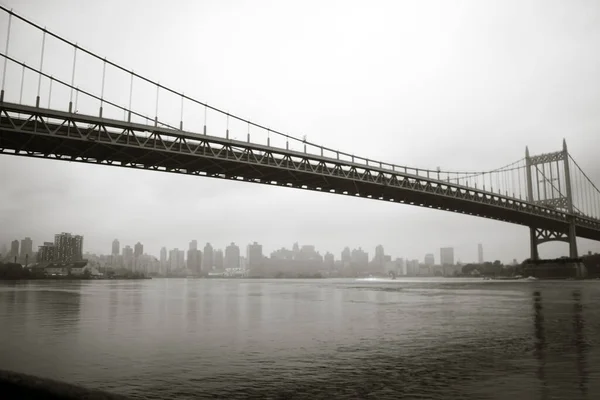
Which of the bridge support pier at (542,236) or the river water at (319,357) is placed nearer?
the river water at (319,357)

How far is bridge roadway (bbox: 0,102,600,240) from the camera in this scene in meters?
35.0

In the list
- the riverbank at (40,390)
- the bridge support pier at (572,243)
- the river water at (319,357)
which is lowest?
the river water at (319,357)

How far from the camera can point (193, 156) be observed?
40.6m

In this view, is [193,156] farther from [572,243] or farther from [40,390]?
[572,243]

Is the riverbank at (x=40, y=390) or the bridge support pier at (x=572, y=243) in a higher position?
the bridge support pier at (x=572, y=243)

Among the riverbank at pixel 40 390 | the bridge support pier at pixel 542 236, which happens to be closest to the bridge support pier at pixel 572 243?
the bridge support pier at pixel 542 236

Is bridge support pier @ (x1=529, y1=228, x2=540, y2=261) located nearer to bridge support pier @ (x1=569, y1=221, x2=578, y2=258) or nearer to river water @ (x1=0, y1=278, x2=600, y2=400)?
bridge support pier @ (x1=569, y1=221, x2=578, y2=258)

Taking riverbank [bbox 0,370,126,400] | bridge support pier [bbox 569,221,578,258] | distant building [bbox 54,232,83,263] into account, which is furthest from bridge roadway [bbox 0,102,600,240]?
distant building [bbox 54,232,83,263]

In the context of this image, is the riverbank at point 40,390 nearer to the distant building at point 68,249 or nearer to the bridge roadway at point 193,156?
the bridge roadway at point 193,156

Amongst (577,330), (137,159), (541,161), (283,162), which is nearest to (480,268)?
(541,161)

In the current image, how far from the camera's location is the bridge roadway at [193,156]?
35.0 metres

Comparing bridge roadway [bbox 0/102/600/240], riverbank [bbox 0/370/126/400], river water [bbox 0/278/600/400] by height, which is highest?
bridge roadway [bbox 0/102/600/240]

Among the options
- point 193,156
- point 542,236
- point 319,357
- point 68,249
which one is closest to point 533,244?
point 542,236

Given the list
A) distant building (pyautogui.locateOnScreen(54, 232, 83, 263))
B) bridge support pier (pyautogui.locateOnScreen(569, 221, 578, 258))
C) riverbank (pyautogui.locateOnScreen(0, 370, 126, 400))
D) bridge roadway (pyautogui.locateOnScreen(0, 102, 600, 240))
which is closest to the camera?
riverbank (pyautogui.locateOnScreen(0, 370, 126, 400))
